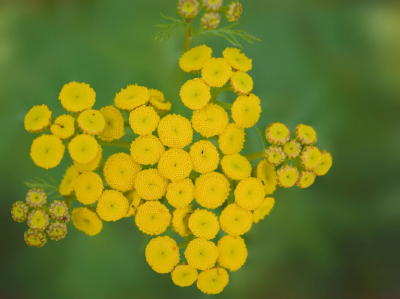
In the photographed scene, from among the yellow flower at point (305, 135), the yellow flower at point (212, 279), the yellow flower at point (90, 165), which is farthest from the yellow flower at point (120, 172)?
the yellow flower at point (305, 135)

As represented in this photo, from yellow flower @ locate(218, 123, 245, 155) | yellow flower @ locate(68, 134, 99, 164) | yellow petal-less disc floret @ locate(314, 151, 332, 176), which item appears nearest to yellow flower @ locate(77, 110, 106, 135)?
yellow flower @ locate(68, 134, 99, 164)

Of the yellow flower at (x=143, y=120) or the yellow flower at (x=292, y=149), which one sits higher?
the yellow flower at (x=292, y=149)

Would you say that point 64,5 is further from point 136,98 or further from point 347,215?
point 347,215

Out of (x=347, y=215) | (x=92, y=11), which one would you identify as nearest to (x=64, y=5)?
(x=92, y=11)

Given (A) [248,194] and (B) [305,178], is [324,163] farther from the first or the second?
(A) [248,194]

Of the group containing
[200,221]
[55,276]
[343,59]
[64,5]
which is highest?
[343,59]

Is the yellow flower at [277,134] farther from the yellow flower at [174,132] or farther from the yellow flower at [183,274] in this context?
the yellow flower at [183,274]

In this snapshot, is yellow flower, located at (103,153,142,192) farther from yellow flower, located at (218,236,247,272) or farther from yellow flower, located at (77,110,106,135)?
yellow flower, located at (218,236,247,272)
